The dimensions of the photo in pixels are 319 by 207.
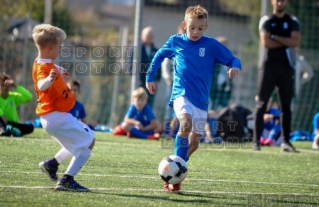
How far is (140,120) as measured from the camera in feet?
39.4

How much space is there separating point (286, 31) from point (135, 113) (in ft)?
11.2

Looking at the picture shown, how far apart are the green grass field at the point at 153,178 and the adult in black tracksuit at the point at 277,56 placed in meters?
0.85

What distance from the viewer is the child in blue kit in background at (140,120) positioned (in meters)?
11.8

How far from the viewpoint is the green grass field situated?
17.4ft

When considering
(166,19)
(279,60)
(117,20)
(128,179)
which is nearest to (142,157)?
(128,179)

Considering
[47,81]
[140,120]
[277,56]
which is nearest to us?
[47,81]

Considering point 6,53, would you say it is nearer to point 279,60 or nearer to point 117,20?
point 279,60

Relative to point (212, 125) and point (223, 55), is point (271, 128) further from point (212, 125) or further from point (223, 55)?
point (223, 55)

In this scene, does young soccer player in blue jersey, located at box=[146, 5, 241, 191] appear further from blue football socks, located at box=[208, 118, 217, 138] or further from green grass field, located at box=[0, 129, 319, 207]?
blue football socks, located at box=[208, 118, 217, 138]

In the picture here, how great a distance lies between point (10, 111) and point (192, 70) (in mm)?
4577

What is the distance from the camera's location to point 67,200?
16.7 ft

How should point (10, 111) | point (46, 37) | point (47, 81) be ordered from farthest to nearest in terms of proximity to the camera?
point (10, 111)
point (46, 37)
point (47, 81)

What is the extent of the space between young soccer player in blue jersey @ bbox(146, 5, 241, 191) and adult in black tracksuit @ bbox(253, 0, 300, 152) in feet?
10.7

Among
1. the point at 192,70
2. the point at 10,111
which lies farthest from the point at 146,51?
the point at 192,70
